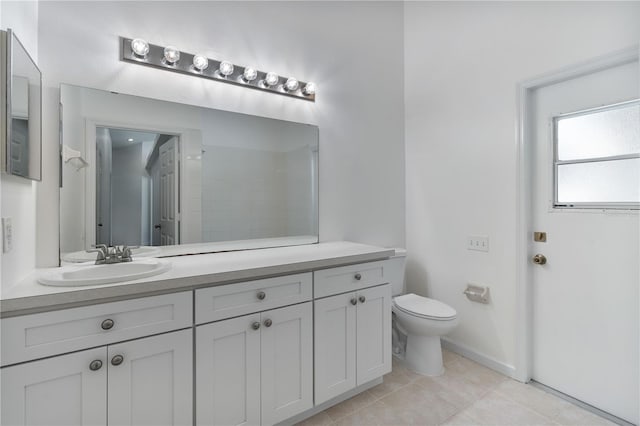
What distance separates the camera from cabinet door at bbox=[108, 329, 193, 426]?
3.72ft

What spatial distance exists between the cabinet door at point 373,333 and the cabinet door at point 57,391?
1.25 m

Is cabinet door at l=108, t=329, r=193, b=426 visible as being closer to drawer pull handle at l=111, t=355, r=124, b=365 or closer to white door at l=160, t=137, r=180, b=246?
drawer pull handle at l=111, t=355, r=124, b=365

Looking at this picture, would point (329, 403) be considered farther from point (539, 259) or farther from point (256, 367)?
point (539, 259)

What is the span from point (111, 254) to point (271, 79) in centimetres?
144

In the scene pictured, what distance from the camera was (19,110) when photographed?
3.86 ft

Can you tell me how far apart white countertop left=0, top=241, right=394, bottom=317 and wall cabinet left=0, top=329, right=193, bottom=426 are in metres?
0.19

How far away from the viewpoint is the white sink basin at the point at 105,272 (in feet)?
3.68

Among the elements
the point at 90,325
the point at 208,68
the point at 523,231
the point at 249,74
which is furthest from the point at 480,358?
the point at 208,68

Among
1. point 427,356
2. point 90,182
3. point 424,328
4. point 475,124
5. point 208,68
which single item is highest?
point 208,68

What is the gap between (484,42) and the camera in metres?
2.25

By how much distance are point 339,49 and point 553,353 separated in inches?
105

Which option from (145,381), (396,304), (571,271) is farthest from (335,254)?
(571,271)

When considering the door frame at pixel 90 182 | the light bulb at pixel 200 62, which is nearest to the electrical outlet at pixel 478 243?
the light bulb at pixel 200 62

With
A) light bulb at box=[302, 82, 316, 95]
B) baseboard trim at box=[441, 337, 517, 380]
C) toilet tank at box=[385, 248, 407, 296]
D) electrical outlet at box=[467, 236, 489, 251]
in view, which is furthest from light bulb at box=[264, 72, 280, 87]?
baseboard trim at box=[441, 337, 517, 380]
